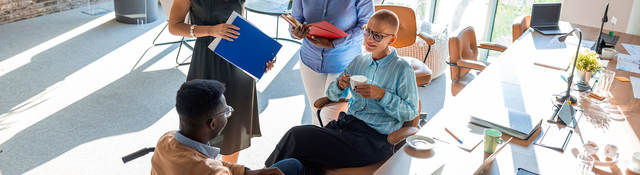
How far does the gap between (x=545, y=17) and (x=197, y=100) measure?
11.2ft

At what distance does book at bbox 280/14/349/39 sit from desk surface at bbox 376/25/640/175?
699 mm

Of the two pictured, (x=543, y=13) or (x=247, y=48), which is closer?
(x=247, y=48)

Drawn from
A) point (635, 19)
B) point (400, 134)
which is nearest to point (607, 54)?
point (635, 19)

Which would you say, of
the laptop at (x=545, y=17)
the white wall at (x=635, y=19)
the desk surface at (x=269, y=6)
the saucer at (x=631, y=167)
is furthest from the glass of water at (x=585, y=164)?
the desk surface at (x=269, y=6)

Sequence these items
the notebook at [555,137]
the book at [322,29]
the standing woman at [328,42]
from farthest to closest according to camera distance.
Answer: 1. the standing woman at [328,42]
2. the book at [322,29]
3. the notebook at [555,137]

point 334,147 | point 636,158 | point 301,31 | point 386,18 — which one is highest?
point 386,18

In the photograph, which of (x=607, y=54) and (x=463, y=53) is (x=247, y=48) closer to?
(x=463, y=53)

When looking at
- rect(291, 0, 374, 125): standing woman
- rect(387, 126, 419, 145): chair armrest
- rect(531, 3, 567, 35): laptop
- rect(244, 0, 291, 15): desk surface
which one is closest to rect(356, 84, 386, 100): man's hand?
rect(387, 126, 419, 145): chair armrest

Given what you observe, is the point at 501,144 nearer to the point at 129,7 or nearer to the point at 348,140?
the point at 348,140

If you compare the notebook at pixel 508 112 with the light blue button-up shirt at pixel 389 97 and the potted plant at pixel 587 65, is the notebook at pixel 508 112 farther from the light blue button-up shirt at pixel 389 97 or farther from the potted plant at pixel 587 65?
the potted plant at pixel 587 65

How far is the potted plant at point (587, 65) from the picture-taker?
10.6ft

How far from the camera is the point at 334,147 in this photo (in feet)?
8.99

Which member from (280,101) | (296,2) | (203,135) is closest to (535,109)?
(296,2)

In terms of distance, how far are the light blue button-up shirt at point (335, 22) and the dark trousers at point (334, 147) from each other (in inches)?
21.4
